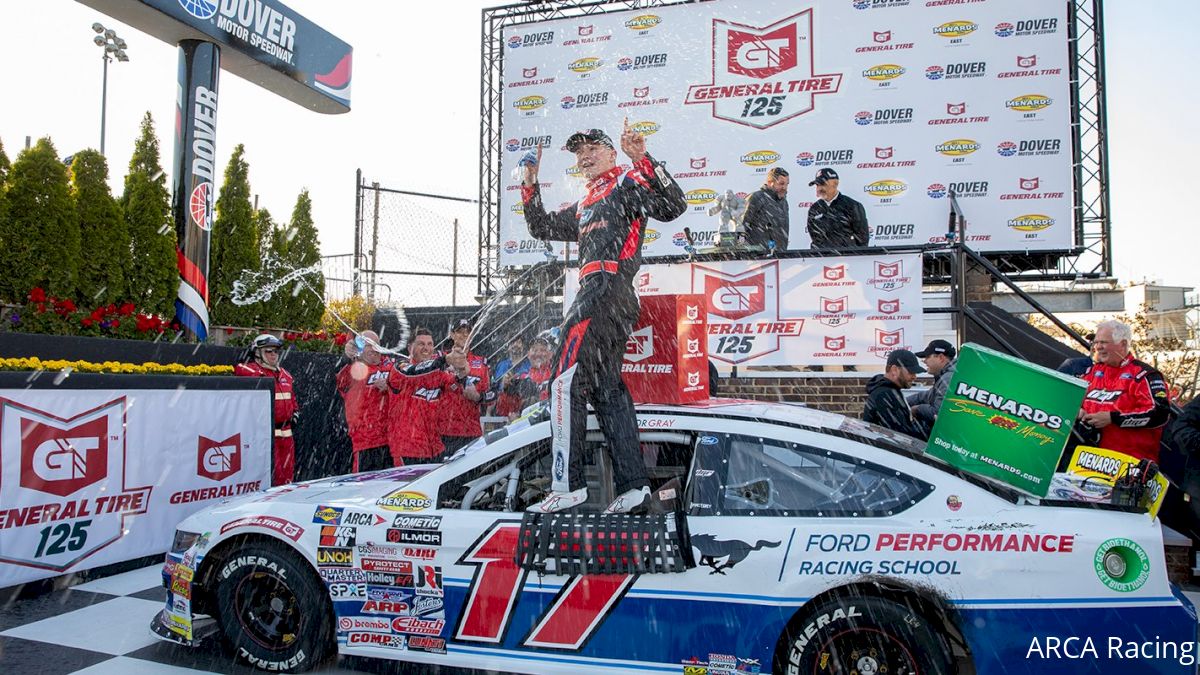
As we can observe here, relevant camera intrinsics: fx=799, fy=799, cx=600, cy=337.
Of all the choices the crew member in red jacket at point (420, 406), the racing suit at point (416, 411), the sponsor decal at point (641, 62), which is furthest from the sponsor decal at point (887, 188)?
the racing suit at point (416, 411)

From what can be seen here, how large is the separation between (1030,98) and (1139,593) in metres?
11.1

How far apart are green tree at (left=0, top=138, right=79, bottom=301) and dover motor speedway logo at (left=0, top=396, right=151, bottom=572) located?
13.7ft

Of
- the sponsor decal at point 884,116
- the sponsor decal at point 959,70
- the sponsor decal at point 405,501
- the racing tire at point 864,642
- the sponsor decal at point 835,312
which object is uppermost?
the sponsor decal at point 959,70

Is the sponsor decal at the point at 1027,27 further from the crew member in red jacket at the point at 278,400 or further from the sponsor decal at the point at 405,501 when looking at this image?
the sponsor decal at the point at 405,501

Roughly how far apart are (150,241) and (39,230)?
1150 mm

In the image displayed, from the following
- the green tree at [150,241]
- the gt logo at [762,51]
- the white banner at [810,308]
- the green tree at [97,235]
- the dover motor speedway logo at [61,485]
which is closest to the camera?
the dover motor speedway logo at [61,485]

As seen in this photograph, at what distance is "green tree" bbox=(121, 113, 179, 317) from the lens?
8.97 meters

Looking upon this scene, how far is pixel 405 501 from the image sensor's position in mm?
3359

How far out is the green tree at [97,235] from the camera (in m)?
8.61

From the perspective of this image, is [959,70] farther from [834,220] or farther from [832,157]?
[834,220]

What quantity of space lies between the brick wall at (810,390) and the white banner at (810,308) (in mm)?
237

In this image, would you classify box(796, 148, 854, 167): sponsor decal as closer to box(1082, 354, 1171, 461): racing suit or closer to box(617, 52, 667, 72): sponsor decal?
box(617, 52, 667, 72): sponsor decal

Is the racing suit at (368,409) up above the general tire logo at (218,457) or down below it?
above

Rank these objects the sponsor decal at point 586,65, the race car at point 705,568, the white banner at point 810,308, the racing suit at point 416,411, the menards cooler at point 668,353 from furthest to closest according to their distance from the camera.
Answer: the sponsor decal at point 586,65, the white banner at point 810,308, the racing suit at point 416,411, the menards cooler at point 668,353, the race car at point 705,568
